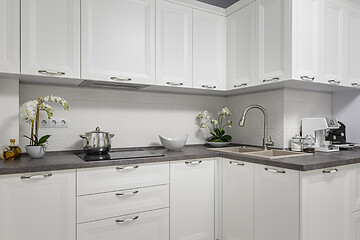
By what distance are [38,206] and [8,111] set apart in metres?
0.78

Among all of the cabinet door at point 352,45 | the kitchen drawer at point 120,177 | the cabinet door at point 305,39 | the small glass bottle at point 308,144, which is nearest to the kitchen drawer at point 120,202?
the kitchen drawer at point 120,177

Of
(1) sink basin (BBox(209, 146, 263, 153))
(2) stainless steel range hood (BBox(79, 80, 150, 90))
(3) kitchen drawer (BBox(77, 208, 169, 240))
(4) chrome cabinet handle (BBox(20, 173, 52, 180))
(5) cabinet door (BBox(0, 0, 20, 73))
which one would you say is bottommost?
(3) kitchen drawer (BBox(77, 208, 169, 240))

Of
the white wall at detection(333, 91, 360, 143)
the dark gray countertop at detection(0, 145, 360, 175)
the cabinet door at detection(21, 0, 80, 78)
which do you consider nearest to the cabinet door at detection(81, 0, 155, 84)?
the cabinet door at detection(21, 0, 80, 78)

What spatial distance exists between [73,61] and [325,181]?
196cm

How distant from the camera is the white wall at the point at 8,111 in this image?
183 centimetres

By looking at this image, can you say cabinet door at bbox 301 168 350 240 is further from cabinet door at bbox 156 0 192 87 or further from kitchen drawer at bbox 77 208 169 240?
cabinet door at bbox 156 0 192 87

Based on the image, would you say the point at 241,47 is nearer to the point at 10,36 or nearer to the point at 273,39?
the point at 273,39

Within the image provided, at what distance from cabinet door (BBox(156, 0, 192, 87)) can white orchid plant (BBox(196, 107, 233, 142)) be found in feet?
1.83

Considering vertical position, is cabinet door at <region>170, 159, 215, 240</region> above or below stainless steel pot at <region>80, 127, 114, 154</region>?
below

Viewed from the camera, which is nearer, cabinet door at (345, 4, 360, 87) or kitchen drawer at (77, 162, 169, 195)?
kitchen drawer at (77, 162, 169, 195)

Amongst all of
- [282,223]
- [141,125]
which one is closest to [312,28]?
[282,223]

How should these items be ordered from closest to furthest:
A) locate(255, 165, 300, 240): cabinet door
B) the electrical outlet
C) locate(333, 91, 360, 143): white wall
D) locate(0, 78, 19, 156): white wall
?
1. locate(255, 165, 300, 240): cabinet door
2. locate(0, 78, 19, 156): white wall
3. the electrical outlet
4. locate(333, 91, 360, 143): white wall

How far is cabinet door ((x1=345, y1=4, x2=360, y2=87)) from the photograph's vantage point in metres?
2.27

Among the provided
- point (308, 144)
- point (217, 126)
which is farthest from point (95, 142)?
point (308, 144)
